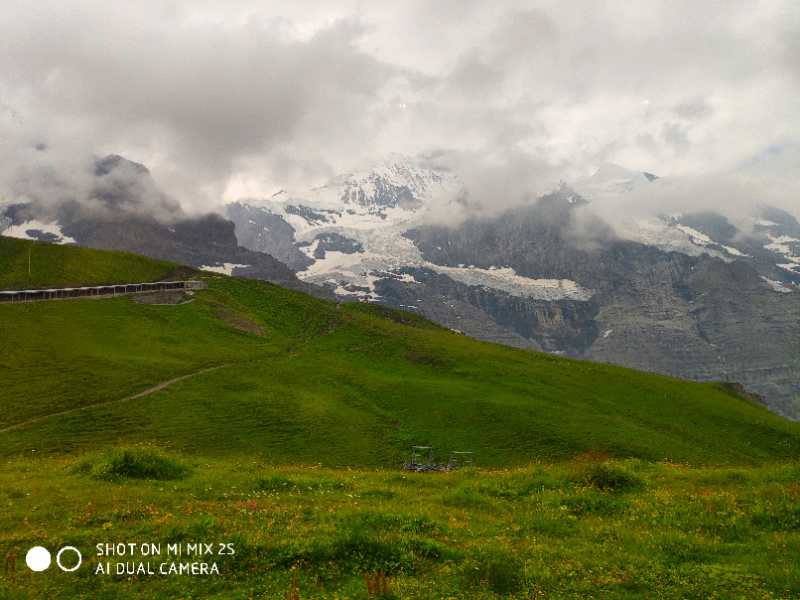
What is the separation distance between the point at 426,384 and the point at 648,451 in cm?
2784

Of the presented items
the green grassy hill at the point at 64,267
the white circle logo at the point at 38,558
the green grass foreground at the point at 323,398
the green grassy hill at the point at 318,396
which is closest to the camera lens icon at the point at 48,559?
the white circle logo at the point at 38,558

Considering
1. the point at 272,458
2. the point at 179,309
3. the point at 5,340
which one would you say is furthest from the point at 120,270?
the point at 272,458

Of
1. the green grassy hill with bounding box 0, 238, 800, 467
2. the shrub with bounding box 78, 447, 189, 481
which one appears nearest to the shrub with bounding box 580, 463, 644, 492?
the shrub with bounding box 78, 447, 189, 481

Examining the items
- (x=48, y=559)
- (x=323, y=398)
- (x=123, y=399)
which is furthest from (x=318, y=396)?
(x=48, y=559)

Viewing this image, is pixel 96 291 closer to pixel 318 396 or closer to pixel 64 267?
pixel 64 267

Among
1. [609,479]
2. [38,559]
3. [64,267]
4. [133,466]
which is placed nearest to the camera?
[38,559]

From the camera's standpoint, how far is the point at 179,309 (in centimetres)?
10450

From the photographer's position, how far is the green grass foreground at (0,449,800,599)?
15.4 metres

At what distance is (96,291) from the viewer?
107438 mm

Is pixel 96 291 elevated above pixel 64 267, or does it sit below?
below

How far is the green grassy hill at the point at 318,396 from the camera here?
2035 inches

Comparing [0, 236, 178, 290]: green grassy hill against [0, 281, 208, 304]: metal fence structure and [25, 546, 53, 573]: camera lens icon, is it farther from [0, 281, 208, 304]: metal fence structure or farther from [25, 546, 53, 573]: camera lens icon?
[25, 546, 53, 573]: camera lens icon

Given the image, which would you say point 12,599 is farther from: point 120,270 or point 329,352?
point 120,270

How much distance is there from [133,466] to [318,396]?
3940 cm
